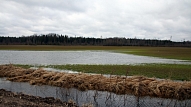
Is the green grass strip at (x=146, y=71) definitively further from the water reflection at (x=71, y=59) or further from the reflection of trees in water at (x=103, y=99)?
the water reflection at (x=71, y=59)

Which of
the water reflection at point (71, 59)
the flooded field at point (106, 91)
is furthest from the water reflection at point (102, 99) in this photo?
the water reflection at point (71, 59)

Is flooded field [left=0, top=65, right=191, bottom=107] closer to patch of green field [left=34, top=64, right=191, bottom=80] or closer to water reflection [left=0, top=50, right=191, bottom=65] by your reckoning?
patch of green field [left=34, top=64, right=191, bottom=80]

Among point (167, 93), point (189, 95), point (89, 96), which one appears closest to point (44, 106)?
point (89, 96)

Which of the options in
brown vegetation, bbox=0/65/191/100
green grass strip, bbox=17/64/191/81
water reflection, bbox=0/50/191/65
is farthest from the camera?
water reflection, bbox=0/50/191/65

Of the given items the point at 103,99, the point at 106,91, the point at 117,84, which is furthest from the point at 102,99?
the point at 117,84

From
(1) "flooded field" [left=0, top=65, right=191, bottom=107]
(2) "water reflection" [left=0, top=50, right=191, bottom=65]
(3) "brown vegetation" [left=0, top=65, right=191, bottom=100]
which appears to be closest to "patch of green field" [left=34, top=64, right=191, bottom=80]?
(3) "brown vegetation" [left=0, top=65, right=191, bottom=100]

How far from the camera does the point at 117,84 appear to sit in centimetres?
1603

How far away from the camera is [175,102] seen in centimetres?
1343

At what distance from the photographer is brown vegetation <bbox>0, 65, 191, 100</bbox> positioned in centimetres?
1502

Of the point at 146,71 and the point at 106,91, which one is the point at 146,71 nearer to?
the point at 146,71

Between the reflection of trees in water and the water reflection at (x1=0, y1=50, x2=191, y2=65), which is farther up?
the water reflection at (x1=0, y1=50, x2=191, y2=65)

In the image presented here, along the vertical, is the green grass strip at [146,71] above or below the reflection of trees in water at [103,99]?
above

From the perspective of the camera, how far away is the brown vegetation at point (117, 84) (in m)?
15.0

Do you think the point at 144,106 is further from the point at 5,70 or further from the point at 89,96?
the point at 5,70
